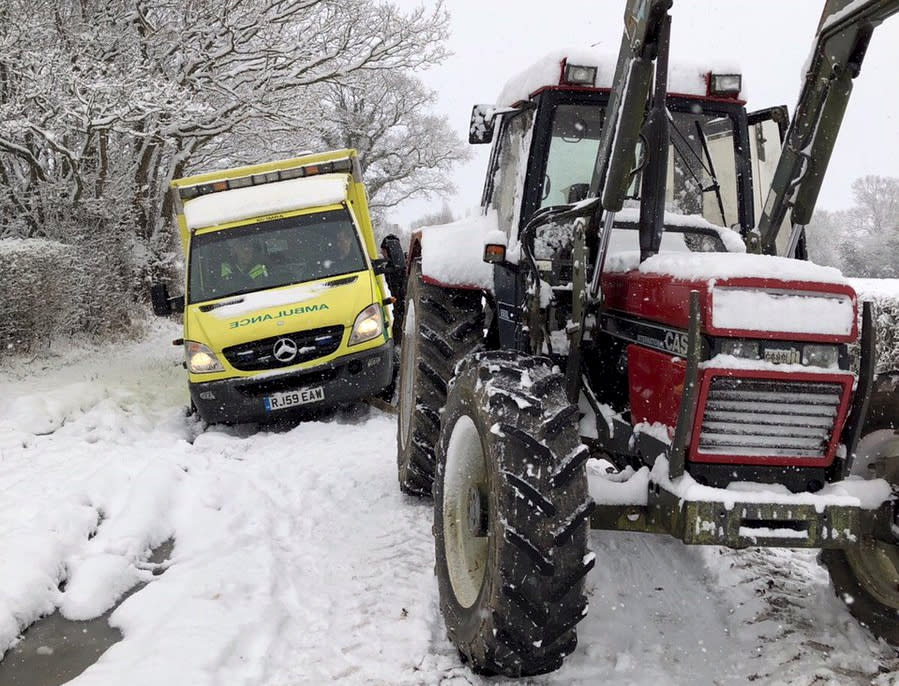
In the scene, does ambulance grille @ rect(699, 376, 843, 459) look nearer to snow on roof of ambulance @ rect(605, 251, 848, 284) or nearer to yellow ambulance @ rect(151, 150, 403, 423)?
snow on roof of ambulance @ rect(605, 251, 848, 284)

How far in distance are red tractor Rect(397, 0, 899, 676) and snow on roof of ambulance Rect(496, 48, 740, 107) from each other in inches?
0.4

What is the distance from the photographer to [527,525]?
253 cm

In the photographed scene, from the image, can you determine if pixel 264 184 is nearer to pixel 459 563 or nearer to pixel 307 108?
pixel 459 563

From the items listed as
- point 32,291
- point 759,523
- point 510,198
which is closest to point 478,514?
point 759,523

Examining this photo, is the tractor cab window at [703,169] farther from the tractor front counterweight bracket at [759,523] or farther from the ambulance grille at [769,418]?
the tractor front counterweight bracket at [759,523]

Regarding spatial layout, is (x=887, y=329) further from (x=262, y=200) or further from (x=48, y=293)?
(x=48, y=293)

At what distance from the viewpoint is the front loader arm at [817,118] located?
309 centimetres

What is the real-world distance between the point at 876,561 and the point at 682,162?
1.91 metres

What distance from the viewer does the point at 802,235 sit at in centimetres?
350

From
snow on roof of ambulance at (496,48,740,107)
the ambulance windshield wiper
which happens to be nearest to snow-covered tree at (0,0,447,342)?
the ambulance windshield wiper

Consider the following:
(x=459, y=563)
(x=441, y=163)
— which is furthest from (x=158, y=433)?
(x=441, y=163)

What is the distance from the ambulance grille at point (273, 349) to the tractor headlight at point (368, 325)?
0.14 meters

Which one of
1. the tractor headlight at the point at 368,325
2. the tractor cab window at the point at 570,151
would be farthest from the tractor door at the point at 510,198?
the tractor headlight at the point at 368,325

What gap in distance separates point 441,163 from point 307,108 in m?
19.9
